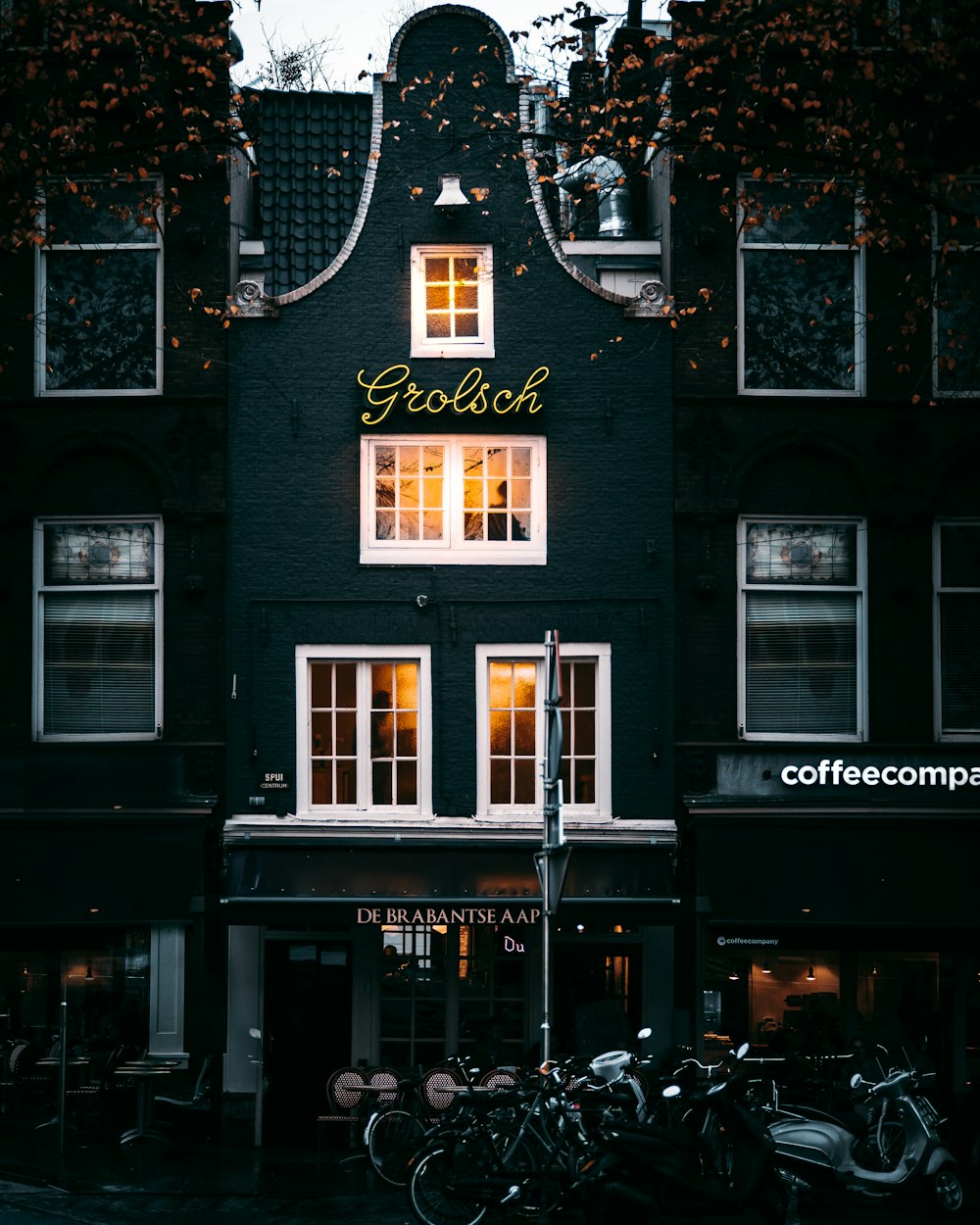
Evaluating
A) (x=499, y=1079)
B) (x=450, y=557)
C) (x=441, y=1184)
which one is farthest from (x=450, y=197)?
(x=441, y=1184)

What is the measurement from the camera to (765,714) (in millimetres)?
21062

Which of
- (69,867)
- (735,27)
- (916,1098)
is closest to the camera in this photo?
(916,1098)

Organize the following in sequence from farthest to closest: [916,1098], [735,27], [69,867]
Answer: [69,867] → [735,27] → [916,1098]

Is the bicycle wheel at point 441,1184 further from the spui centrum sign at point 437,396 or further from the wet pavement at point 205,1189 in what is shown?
Answer: the spui centrum sign at point 437,396

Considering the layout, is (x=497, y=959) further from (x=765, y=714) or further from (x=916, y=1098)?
(x=916, y=1098)

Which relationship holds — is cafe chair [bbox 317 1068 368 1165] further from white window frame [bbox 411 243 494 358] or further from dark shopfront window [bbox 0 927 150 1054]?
white window frame [bbox 411 243 494 358]

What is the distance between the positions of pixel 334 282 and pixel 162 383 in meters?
2.32

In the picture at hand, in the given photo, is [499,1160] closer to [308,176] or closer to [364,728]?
[364,728]

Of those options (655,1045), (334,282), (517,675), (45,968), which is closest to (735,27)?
(334,282)

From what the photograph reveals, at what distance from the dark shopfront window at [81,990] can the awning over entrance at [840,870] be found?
21.6ft

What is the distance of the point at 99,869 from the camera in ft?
66.3

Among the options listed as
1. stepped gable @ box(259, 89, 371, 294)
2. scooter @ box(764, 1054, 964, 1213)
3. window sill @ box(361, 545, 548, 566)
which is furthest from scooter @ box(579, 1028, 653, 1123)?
stepped gable @ box(259, 89, 371, 294)

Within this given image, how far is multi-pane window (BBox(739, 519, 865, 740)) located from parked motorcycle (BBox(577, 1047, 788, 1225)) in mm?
7769

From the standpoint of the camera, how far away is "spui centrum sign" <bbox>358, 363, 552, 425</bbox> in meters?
20.8
